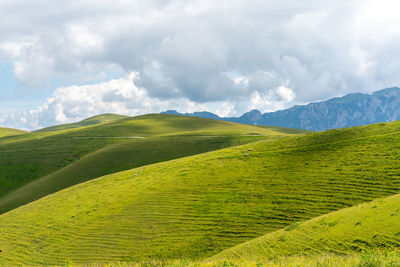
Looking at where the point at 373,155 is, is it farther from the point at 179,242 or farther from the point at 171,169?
the point at 171,169

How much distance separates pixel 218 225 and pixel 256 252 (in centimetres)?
Answer: 805

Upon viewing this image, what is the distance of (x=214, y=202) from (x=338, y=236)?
15.6 metres

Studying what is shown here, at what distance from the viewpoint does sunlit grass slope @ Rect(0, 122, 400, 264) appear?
27500 mm

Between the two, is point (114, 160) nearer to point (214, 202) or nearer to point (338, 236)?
point (214, 202)

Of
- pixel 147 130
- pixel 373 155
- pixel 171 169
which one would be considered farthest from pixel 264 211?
pixel 147 130

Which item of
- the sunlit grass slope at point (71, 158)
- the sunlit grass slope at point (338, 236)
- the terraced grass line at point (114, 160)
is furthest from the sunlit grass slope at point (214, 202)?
the sunlit grass slope at point (71, 158)

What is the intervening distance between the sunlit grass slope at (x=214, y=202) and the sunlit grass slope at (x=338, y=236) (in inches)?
150

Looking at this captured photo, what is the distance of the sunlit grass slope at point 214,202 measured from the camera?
27500 mm

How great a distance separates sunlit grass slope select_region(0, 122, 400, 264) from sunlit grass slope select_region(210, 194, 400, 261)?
150 inches

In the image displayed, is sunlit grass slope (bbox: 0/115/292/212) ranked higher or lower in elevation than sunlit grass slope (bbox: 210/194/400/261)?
higher

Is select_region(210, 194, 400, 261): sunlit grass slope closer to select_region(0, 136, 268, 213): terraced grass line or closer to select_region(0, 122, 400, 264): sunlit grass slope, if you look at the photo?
select_region(0, 122, 400, 264): sunlit grass slope

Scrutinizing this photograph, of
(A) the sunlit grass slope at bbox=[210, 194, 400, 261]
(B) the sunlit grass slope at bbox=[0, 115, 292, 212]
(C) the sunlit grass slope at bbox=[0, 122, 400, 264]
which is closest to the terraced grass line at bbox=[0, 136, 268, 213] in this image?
(B) the sunlit grass slope at bbox=[0, 115, 292, 212]

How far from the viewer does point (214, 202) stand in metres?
33.2

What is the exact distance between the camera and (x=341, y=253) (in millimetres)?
17625
